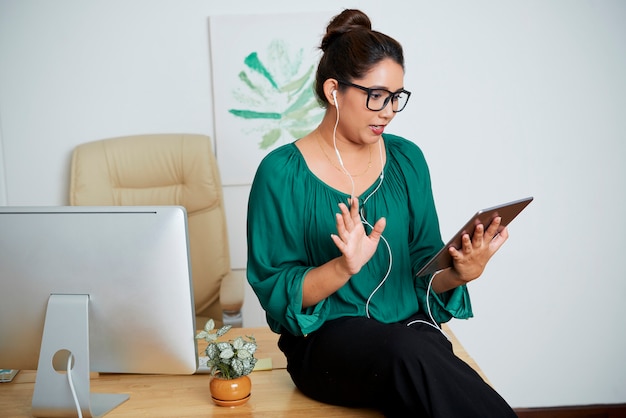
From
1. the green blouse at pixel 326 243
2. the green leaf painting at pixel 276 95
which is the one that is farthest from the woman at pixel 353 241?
the green leaf painting at pixel 276 95

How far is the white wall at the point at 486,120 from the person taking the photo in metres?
2.90

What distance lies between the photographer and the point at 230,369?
1583 mm

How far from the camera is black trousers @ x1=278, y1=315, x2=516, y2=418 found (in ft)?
4.65

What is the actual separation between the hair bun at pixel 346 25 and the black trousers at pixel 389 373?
2.56ft

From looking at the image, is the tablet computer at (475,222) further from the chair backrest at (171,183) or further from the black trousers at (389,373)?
the chair backrest at (171,183)

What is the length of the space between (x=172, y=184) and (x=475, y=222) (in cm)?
145

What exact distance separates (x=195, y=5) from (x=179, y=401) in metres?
1.80

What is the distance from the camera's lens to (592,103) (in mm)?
3020

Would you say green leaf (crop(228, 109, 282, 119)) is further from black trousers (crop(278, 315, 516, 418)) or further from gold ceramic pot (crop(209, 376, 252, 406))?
gold ceramic pot (crop(209, 376, 252, 406))

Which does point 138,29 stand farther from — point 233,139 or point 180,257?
point 180,257

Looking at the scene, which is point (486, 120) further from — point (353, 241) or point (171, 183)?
point (353, 241)

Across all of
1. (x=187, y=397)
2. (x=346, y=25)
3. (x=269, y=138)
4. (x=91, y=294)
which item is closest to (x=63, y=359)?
(x=91, y=294)

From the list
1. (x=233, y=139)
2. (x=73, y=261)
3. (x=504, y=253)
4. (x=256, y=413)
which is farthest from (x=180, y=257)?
(x=504, y=253)

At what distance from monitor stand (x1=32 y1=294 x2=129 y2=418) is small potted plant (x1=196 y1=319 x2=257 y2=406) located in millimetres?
257
